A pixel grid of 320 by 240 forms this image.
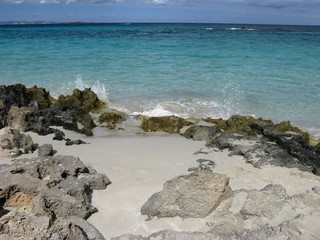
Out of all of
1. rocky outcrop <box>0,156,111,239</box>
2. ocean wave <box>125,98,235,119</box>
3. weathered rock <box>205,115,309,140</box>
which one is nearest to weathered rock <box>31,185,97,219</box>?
rocky outcrop <box>0,156,111,239</box>

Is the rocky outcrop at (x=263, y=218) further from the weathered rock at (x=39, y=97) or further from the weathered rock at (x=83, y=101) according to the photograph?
the weathered rock at (x=39, y=97)

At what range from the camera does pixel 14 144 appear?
23.9ft

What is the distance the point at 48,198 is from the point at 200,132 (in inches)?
170

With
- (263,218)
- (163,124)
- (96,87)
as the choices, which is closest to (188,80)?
(96,87)

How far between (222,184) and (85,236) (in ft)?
6.76

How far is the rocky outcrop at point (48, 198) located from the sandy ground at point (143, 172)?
11.6 inches

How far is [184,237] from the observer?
4766mm

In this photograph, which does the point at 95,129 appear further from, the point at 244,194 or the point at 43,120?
the point at 244,194

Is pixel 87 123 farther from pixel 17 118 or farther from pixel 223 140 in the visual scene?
pixel 223 140

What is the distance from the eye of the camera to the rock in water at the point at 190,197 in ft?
17.4

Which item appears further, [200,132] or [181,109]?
[181,109]

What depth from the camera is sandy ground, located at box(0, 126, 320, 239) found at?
525 centimetres

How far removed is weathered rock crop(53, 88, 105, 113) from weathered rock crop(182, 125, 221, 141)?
11.3 feet

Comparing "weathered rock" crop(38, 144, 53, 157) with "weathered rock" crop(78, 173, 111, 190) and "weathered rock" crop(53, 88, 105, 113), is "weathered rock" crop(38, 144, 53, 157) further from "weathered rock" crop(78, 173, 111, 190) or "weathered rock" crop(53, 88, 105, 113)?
"weathered rock" crop(53, 88, 105, 113)
